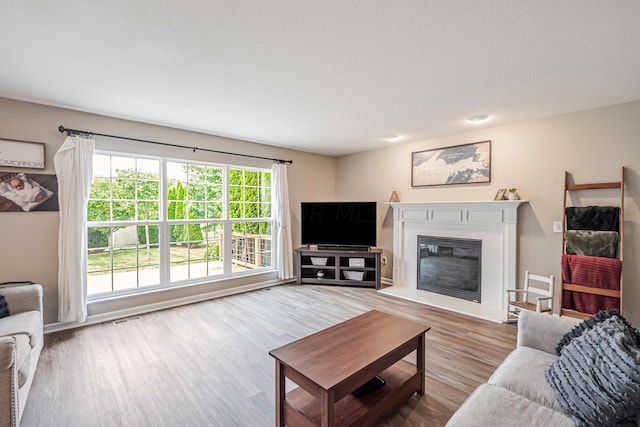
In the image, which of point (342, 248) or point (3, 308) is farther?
point (342, 248)

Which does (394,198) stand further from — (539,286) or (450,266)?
(539,286)

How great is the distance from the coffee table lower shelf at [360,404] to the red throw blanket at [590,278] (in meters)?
2.37

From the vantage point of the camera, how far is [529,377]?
1.57 m

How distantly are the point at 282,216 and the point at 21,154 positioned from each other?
10.8 feet

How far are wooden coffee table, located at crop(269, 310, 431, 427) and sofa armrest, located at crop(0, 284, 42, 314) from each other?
7.60 ft

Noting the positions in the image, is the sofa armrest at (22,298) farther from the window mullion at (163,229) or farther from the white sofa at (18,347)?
the window mullion at (163,229)

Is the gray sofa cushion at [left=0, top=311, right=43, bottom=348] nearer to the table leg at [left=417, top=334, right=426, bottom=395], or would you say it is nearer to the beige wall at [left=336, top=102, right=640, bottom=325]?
the table leg at [left=417, top=334, right=426, bottom=395]

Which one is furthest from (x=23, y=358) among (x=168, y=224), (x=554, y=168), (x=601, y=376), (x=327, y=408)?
(x=554, y=168)

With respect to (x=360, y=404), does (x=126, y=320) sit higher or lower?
lower

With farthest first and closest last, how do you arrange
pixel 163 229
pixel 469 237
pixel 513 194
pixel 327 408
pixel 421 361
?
pixel 469 237
pixel 163 229
pixel 513 194
pixel 421 361
pixel 327 408

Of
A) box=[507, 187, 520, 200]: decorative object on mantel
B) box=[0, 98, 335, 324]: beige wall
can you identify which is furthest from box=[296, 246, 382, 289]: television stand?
box=[507, 187, 520, 200]: decorative object on mantel

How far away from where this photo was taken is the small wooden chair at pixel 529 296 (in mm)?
3236

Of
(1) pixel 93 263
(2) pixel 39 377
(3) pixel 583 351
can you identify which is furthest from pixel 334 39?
(1) pixel 93 263

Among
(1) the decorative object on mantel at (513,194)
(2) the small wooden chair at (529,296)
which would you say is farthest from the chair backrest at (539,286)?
(1) the decorative object on mantel at (513,194)
